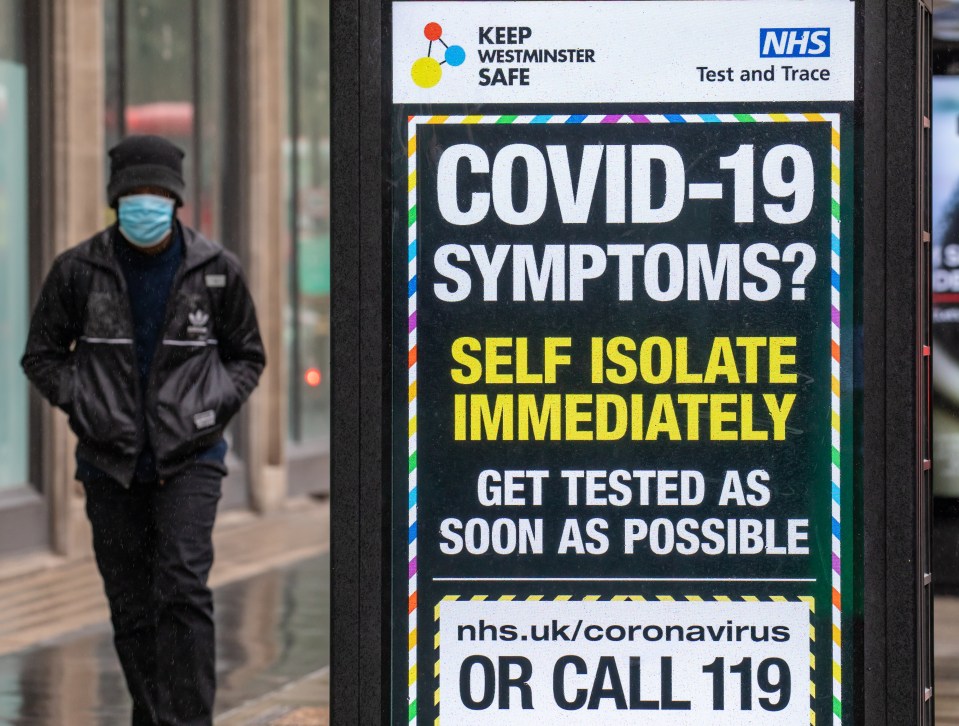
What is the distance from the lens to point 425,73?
2.93 meters

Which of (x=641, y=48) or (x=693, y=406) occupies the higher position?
(x=641, y=48)

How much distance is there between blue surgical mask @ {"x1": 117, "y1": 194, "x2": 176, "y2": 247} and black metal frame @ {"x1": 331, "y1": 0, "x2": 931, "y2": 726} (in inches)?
90.6

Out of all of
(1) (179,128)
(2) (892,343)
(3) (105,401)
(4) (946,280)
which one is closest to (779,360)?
(2) (892,343)

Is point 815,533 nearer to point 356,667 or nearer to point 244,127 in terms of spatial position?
point 356,667

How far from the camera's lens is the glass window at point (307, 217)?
14594 millimetres

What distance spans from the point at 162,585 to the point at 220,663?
2.11 m

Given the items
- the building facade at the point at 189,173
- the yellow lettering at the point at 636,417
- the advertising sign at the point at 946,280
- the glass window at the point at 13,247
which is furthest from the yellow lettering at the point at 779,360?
the glass window at the point at 13,247

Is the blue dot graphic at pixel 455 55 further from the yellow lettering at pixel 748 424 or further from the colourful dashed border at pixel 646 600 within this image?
the colourful dashed border at pixel 646 600

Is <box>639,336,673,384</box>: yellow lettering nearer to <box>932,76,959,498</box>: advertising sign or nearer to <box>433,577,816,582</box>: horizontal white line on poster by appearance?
<box>433,577,816,582</box>: horizontal white line on poster

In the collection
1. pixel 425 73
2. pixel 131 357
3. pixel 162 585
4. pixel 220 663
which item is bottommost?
pixel 220 663

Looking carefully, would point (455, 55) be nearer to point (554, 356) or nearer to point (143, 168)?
point (554, 356)

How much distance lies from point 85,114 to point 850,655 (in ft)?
27.9

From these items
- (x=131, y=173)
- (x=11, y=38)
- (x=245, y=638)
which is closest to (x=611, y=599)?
(x=131, y=173)

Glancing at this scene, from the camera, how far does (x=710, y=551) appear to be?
115 inches
